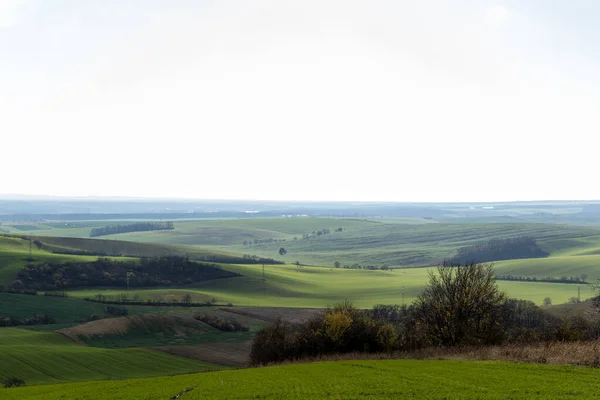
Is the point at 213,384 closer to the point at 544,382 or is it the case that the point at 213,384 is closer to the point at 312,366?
the point at 312,366

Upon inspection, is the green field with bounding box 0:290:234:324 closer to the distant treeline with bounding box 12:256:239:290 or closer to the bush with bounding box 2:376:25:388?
the distant treeline with bounding box 12:256:239:290

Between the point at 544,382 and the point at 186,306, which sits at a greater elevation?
the point at 544,382

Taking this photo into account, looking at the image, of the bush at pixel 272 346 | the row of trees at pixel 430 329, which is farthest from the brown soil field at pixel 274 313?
the row of trees at pixel 430 329

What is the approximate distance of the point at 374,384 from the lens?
31.4 meters

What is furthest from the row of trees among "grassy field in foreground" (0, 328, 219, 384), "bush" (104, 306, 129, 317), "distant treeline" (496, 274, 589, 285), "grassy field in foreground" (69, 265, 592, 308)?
"distant treeline" (496, 274, 589, 285)

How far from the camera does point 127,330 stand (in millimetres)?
98250

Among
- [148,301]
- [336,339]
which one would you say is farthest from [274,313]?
[336,339]

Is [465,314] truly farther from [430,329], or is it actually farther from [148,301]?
[148,301]

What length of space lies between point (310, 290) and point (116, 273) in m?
52.6

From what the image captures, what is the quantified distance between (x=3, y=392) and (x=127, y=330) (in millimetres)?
58252

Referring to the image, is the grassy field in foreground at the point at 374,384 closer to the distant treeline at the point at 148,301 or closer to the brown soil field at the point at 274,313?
the brown soil field at the point at 274,313

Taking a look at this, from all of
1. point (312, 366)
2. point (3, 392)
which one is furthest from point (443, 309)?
point (3, 392)

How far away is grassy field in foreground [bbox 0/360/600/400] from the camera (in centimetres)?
2758

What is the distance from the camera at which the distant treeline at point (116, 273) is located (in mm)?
148325
